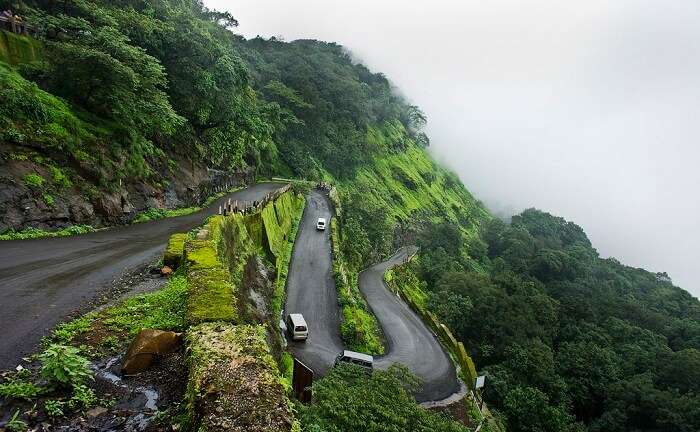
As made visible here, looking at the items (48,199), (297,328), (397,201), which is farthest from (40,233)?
(397,201)

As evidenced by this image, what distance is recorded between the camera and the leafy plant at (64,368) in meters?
6.55

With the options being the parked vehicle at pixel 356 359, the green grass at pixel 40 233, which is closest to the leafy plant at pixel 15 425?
the green grass at pixel 40 233

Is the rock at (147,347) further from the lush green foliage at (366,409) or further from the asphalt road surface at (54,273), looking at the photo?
the lush green foliage at (366,409)

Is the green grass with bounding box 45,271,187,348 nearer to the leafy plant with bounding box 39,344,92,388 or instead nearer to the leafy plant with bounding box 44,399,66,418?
the leafy plant with bounding box 39,344,92,388

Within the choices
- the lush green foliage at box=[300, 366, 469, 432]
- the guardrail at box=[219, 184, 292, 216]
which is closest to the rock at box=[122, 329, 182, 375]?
the lush green foliage at box=[300, 366, 469, 432]

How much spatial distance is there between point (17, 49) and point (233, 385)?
81.7ft

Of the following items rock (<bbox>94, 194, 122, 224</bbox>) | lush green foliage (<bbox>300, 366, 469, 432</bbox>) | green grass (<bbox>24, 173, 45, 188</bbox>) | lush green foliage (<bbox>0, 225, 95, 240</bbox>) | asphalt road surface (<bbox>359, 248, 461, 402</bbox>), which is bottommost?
asphalt road surface (<bbox>359, 248, 461, 402</bbox>)

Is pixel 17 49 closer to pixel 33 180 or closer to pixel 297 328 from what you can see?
pixel 33 180

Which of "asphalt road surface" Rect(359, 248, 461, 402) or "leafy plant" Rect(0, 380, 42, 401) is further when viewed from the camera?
"asphalt road surface" Rect(359, 248, 461, 402)

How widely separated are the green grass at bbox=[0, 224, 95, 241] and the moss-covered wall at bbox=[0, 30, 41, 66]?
10733 millimetres

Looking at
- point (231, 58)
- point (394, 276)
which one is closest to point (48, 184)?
point (231, 58)

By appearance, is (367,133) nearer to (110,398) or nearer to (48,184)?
(48,184)

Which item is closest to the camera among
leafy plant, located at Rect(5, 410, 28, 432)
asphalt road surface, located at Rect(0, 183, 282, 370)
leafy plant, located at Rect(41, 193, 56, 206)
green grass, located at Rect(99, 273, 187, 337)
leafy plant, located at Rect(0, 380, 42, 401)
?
leafy plant, located at Rect(5, 410, 28, 432)

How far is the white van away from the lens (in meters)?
21.1
